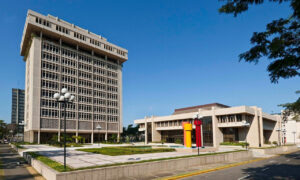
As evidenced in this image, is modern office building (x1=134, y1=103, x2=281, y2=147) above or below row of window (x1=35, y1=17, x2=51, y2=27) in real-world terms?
below

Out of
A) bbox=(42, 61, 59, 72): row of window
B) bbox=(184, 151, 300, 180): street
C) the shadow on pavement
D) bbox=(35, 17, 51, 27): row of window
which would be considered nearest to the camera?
the shadow on pavement

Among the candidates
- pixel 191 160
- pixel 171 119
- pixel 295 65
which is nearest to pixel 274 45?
pixel 295 65

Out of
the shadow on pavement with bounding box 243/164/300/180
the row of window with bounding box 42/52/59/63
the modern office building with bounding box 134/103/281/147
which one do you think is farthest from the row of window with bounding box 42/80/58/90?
the shadow on pavement with bounding box 243/164/300/180

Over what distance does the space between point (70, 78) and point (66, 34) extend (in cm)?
1473

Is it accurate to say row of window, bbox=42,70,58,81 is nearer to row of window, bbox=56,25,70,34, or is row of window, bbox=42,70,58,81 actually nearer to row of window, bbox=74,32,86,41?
row of window, bbox=56,25,70,34

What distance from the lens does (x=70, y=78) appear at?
74.2 metres

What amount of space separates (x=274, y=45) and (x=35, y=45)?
71.5 meters

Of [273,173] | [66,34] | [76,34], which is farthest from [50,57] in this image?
[273,173]

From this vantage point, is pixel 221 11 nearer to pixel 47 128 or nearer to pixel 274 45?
pixel 274 45

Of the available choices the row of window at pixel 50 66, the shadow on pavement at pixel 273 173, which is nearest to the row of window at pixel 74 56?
the row of window at pixel 50 66

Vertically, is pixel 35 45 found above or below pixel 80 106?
above

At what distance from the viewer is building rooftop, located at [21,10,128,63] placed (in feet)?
217

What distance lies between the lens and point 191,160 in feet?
66.3

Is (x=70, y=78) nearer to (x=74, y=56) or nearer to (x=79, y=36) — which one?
(x=74, y=56)
